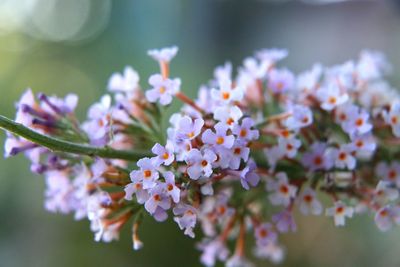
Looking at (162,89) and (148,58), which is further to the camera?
(148,58)

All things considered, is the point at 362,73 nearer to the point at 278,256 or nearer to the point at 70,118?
the point at 278,256

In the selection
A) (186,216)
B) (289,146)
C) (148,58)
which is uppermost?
(148,58)

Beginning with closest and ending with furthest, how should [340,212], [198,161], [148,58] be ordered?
1. [198,161]
2. [340,212]
3. [148,58]

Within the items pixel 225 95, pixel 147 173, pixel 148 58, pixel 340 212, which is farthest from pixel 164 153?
pixel 148 58

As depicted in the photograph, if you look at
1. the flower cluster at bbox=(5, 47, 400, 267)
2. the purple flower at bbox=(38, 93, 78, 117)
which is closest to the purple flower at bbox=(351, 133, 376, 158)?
the flower cluster at bbox=(5, 47, 400, 267)

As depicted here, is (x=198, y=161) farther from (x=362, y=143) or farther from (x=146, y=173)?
(x=362, y=143)

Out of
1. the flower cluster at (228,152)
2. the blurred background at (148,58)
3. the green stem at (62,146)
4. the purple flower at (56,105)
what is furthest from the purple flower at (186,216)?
the blurred background at (148,58)

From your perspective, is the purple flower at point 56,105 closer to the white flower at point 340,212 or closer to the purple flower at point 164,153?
the purple flower at point 164,153
